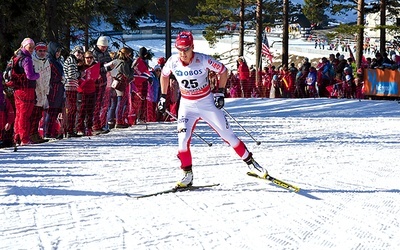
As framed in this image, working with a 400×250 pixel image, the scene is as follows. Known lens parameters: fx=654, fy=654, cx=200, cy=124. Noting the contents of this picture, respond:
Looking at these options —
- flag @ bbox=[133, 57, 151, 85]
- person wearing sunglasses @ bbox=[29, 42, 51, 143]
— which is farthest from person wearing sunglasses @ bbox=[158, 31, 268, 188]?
flag @ bbox=[133, 57, 151, 85]

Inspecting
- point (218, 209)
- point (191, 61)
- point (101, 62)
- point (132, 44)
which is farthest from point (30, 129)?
point (132, 44)

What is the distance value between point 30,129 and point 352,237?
282 inches

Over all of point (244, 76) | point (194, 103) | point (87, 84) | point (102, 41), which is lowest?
point (194, 103)

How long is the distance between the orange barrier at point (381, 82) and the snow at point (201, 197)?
10027 millimetres

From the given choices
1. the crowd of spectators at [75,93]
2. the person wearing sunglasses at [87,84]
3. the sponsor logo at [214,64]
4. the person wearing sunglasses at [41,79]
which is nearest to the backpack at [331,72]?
the crowd of spectators at [75,93]

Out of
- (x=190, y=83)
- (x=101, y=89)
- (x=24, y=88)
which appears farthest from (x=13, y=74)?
(x=190, y=83)

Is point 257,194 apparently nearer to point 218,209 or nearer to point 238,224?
point 218,209

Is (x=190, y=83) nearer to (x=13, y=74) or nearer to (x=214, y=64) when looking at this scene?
(x=214, y=64)

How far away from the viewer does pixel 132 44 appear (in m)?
71.2

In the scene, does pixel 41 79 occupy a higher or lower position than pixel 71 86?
higher

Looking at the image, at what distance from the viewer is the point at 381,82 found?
22859 millimetres

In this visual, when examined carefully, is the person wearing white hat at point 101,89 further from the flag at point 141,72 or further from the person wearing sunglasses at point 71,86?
the flag at point 141,72

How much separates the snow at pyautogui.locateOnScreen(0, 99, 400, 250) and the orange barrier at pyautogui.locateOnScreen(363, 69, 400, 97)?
10027 millimetres

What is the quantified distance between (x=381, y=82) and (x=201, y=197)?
17207 millimetres
